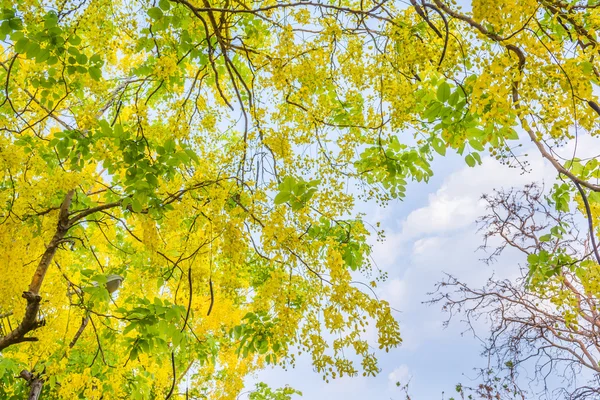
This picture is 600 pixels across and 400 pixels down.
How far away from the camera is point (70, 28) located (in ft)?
7.77

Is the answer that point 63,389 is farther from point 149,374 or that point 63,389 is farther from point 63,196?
point 63,196

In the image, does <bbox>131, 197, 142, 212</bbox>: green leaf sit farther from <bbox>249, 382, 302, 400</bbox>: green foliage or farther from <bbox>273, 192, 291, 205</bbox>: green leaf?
<bbox>249, 382, 302, 400</bbox>: green foliage

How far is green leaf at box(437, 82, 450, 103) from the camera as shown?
1872 mm

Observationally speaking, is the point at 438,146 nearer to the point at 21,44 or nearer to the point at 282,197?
the point at 282,197

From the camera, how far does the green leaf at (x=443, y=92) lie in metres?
1.87

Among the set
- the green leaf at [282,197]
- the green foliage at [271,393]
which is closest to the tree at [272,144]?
the green leaf at [282,197]

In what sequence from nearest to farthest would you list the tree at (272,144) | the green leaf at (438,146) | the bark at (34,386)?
1. the tree at (272,144)
2. the green leaf at (438,146)
3. the bark at (34,386)

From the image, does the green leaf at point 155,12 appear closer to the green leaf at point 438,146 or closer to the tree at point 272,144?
the tree at point 272,144

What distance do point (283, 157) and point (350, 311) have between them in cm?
79

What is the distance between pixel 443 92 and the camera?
1.89 metres

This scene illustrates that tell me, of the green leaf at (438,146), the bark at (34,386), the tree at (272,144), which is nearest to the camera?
the tree at (272,144)

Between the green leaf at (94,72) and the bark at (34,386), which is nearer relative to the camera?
the green leaf at (94,72)

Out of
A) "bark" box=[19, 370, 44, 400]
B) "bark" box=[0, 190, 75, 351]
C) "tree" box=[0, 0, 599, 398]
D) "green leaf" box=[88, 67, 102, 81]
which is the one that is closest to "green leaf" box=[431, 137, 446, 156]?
"tree" box=[0, 0, 599, 398]

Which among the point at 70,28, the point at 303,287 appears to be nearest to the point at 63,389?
the point at 303,287
